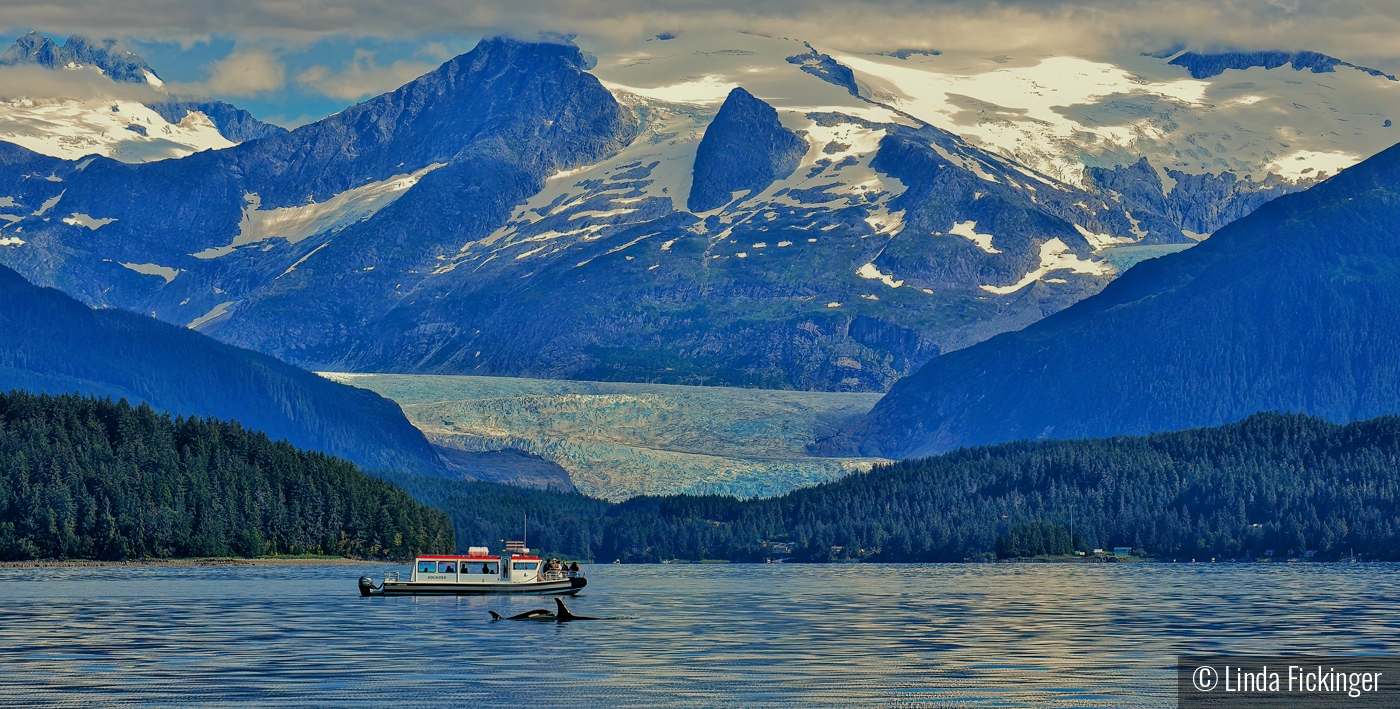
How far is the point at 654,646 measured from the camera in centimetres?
10269

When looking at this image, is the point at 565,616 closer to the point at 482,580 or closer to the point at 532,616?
the point at 532,616

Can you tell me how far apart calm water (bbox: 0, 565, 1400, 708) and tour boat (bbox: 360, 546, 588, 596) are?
15.1 ft

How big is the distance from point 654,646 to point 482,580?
71927 millimetres

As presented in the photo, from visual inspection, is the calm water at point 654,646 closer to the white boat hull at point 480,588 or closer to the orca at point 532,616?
the orca at point 532,616

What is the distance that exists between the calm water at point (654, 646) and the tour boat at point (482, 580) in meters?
4.61

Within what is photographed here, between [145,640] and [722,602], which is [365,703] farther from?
[722,602]

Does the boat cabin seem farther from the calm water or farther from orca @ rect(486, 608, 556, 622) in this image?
orca @ rect(486, 608, 556, 622)

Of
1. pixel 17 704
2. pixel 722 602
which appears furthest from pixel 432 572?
pixel 17 704

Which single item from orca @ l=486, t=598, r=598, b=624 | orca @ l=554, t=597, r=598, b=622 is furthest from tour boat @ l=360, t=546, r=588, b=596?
orca @ l=554, t=597, r=598, b=622

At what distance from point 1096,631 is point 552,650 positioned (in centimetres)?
2891

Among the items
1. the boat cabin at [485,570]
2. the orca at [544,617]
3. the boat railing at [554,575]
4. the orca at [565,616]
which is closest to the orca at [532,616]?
the orca at [544,617]

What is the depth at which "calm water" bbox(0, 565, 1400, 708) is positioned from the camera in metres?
80.5

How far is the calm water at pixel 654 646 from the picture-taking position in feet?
264

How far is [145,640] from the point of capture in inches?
4114
